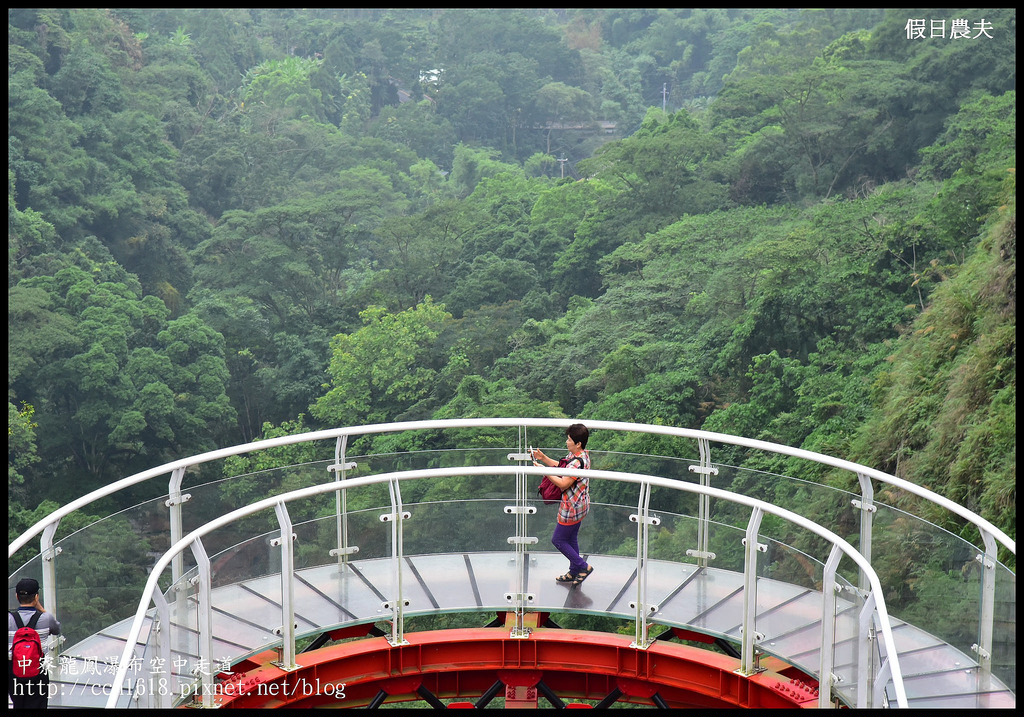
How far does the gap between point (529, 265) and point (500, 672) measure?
24574 mm

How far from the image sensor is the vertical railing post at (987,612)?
4.85 m

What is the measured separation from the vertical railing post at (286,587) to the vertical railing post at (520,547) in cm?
126

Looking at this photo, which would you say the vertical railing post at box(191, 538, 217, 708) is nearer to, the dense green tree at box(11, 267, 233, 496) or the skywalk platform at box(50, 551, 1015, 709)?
the skywalk platform at box(50, 551, 1015, 709)

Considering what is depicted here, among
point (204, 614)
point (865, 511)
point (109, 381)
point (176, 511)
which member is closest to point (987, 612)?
point (865, 511)

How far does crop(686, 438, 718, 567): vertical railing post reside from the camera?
20.3 feet

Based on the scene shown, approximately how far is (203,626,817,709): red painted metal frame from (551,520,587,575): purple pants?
16.8 inches

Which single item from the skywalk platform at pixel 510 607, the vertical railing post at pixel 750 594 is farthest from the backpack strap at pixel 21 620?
the vertical railing post at pixel 750 594

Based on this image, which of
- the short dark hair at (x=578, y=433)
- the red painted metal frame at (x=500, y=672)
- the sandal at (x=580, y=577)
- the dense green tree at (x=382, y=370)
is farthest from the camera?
the dense green tree at (x=382, y=370)

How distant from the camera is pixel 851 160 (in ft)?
96.5

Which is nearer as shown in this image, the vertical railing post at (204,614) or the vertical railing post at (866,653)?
the vertical railing post at (866,653)

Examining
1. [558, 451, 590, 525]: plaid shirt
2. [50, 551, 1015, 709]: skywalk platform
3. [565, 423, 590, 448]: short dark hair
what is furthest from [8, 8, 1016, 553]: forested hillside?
[565, 423, 590, 448]: short dark hair

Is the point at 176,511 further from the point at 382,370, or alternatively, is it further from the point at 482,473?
the point at 382,370

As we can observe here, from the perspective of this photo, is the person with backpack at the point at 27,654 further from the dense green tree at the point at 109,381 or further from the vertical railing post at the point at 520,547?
the dense green tree at the point at 109,381

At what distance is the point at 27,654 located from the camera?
4676mm
